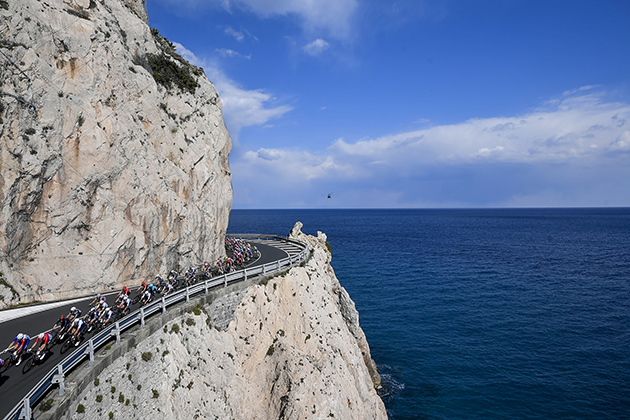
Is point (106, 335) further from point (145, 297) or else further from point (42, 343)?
point (145, 297)

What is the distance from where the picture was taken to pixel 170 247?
25266 millimetres

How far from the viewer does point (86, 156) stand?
20.3 metres

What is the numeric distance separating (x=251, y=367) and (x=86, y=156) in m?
16.8

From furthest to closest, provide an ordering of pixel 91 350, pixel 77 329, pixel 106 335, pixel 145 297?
pixel 145 297, pixel 77 329, pixel 106 335, pixel 91 350

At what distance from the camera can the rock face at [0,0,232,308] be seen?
18141 millimetres

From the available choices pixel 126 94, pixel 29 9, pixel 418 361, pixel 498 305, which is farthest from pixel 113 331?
pixel 498 305

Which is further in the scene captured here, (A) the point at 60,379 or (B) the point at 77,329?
(B) the point at 77,329

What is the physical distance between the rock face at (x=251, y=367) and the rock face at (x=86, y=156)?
8.19m

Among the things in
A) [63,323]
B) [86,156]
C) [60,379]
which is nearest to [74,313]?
[63,323]

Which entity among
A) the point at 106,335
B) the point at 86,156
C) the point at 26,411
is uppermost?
the point at 86,156

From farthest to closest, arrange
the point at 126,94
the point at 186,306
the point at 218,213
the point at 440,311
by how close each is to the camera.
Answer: the point at 440,311 → the point at 218,213 → the point at 126,94 → the point at 186,306

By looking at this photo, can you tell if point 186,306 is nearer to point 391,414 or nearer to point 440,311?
point 391,414

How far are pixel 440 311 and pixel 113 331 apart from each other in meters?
38.4

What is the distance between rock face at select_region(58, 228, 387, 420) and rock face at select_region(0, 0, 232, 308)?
8.19m
